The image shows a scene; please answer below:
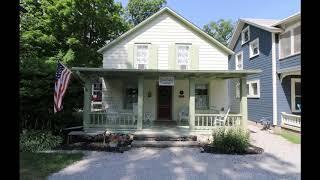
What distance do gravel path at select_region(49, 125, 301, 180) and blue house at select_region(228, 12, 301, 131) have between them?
15.9ft

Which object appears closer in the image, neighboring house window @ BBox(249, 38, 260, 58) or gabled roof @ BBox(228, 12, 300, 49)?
gabled roof @ BBox(228, 12, 300, 49)

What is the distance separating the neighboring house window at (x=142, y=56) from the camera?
51.6ft

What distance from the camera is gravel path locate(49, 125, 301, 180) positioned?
271 inches

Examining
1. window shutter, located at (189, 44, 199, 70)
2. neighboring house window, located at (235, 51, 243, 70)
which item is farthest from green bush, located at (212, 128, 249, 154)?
neighboring house window, located at (235, 51, 243, 70)

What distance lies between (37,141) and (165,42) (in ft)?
27.7

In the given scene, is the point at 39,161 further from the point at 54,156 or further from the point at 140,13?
the point at 140,13

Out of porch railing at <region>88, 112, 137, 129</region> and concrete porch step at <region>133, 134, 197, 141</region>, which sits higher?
porch railing at <region>88, 112, 137, 129</region>

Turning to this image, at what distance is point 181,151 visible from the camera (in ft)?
32.8

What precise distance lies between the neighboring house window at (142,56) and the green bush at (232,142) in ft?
23.1

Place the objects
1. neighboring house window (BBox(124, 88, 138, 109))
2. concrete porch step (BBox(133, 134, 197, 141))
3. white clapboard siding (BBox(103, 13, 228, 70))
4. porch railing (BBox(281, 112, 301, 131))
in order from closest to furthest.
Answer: concrete porch step (BBox(133, 134, 197, 141))
porch railing (BBox(281, 112, 301, 131))
white clapboard siding (BBox(103, 13, 228, 70))
neighboring house window (BBox(124, 88, 138, 109))

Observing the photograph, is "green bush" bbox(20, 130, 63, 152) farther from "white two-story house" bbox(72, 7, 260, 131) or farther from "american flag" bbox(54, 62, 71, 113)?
"white two-story house" bbox(72, 7, 260, 131)

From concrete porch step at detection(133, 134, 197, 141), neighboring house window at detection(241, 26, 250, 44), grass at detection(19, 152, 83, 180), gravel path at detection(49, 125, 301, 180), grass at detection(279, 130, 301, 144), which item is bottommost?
gravel path at detection(49, 125, 301, 180)

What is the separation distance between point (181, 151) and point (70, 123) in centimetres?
623

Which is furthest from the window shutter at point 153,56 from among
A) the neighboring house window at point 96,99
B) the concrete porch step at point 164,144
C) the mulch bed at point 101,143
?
the neighboring house window at point 96,99
